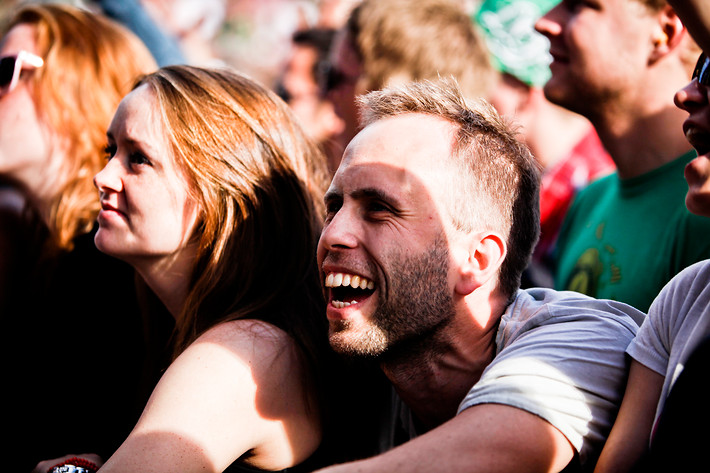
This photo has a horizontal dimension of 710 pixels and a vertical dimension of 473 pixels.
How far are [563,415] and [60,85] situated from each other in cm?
277

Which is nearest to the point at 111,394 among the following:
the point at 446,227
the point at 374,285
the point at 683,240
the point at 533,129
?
the point at 374,285

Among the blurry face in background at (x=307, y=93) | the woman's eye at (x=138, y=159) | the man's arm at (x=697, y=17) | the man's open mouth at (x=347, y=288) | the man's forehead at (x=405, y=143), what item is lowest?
the blurry face in background at (x=307, y=93)

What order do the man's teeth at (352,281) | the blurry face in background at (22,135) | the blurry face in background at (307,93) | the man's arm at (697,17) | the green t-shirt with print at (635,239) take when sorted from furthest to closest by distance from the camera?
the blurry face in background at (307,93) < the blurry face in background at (22,135) < the green t-shirt with print at (635,239) < the man's teeth at (352,281) < the man's arm at (697,17)

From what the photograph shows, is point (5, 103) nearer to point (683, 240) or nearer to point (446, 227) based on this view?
point (446, 227)

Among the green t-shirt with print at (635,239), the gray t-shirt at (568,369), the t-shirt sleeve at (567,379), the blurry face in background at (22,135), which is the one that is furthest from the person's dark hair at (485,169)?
the blurry face in background at (22,135)

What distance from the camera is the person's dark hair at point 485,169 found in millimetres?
2191

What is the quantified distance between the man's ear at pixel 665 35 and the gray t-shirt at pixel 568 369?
145 cm

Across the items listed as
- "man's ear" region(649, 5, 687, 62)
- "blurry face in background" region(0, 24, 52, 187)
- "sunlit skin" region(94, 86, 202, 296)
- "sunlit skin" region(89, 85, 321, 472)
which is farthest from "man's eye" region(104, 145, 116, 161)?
"man's ear" region(649, 5, 687, 62)

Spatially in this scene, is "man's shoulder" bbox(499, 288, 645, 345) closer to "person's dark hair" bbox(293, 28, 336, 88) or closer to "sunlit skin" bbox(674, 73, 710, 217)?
"sunlit skin" bbox(674, 73, 710, 217)

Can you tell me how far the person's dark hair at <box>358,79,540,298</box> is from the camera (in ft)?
7.19

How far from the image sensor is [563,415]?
1738 mm

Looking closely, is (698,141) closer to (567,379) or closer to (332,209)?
(567,379)

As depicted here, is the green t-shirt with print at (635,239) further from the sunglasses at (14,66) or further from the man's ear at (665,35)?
the sunglasses at (14,66)

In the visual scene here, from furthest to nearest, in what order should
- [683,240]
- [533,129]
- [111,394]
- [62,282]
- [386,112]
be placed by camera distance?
[533,129] → [62,282] → [111,394] → [683,240] → [386,112]
